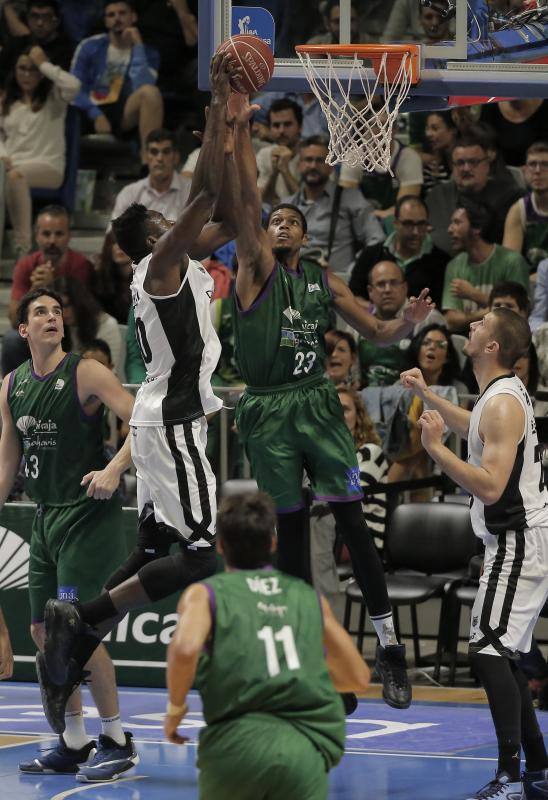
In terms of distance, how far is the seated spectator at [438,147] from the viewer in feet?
39.9

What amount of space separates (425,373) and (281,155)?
2.96 metres

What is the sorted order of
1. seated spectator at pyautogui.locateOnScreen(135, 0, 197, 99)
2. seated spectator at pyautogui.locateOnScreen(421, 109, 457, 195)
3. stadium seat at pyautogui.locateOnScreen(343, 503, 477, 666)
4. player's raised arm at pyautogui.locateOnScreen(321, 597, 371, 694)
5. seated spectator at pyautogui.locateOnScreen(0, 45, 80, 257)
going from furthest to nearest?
seated spectator at pyautogui.locateOnScreen(135, 0, 197, 99) < seated spectator at pyautogui.locateOnScreen(0, 45, 80, 257) < seated spectator at pyautogui.locateOnScreen(421, 109, 457, 195) < stadium seat at pyautogui.locateOnScreen(343, 503, 477, 666) < player's raised arm at pyautogui.locateOnScreen(321, 597, 371, 694)

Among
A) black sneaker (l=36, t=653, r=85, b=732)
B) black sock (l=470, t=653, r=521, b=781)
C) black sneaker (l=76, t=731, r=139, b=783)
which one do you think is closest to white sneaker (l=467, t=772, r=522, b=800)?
black sock (l=470, t=653, r=521, b=781)

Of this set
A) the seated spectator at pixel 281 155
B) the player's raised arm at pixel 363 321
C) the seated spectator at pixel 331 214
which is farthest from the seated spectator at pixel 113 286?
the player's raised arm at pixel 363 321

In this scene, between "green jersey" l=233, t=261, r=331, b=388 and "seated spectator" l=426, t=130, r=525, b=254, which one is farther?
"seated spectator" l=426, t=130, r=525, b=254

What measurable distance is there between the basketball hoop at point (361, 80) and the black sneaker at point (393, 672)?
2582 millimetres

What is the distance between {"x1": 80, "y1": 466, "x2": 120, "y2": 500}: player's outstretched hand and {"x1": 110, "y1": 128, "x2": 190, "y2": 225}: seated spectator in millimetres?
5899

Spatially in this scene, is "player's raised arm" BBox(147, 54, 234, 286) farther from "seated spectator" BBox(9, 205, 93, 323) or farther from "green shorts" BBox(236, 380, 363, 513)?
"seated spectator" BBox(9, 205, 93, 323)

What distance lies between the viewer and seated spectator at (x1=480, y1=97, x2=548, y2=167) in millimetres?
12312

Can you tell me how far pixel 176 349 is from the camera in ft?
22.1

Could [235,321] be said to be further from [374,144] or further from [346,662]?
[346,662]

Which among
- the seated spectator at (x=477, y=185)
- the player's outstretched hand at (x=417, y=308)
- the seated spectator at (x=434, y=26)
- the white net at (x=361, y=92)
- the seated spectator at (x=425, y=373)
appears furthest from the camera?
the seated spectator at (x=477, y=185)

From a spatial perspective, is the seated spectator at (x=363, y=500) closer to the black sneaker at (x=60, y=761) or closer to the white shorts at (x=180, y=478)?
the black sneaker at (x=60, y=761)

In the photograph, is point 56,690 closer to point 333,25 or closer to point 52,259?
point 333,25
